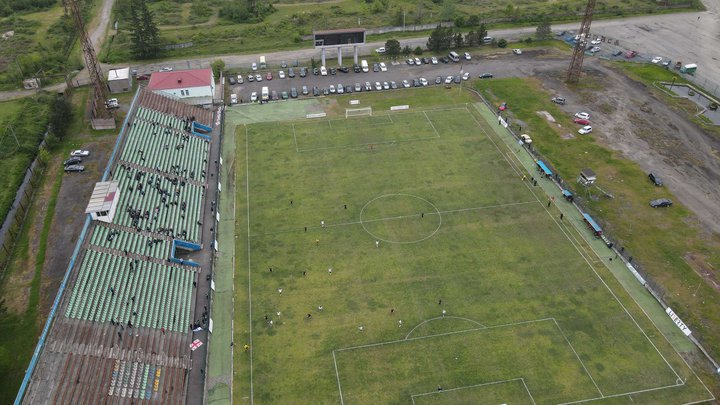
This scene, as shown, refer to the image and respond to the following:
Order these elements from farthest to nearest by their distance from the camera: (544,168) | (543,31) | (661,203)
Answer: (543,31), (544,168), (661,203)

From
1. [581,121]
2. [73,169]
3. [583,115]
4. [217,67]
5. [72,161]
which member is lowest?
[73,169]

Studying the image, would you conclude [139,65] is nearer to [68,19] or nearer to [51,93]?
[51,93]

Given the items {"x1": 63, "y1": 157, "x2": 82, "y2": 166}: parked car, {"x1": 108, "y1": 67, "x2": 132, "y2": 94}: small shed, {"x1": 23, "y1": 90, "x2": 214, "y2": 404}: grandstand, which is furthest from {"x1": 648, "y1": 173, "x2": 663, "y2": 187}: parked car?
{"x1": 108, "y1": 67, "x2": 132, "y2": 94}: small shed

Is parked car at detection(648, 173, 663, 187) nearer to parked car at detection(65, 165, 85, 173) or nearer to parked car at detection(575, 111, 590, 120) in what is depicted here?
parked car at detection(575, 111, 590, 120)

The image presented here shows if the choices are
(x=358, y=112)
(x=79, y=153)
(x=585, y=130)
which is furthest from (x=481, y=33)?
(x=79, y=153)

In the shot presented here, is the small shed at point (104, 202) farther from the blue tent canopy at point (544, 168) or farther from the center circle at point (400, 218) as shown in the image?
the blue tent canopy at point (544, 168)

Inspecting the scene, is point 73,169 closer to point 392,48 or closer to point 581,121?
point 392,48
